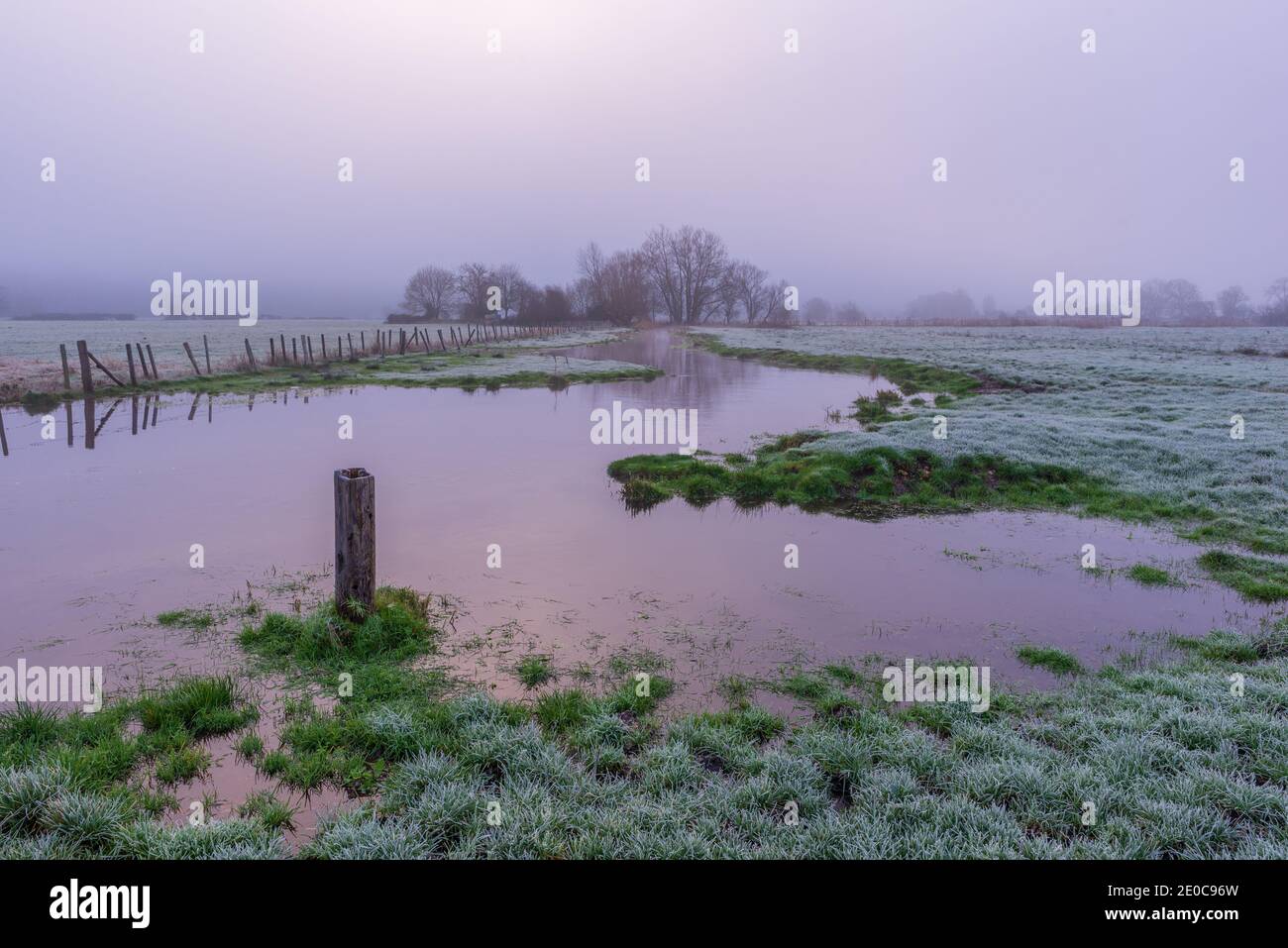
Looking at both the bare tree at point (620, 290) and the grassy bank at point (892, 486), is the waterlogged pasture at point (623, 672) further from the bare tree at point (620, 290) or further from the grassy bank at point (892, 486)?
the bare tree at point (620, 290)

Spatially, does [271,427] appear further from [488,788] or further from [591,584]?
[488,788]

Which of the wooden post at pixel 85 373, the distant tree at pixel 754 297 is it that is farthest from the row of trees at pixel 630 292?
the wooden post at pixel 85 373

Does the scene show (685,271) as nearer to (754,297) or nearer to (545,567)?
(754,297)

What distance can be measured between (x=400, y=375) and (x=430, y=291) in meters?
131

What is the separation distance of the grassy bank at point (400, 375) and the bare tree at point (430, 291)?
11366 centimetres

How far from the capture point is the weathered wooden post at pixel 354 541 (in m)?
8.35

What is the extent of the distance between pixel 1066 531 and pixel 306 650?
13382 mm

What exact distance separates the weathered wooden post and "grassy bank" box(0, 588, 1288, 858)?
0.91 m

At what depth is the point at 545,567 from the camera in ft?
37.5

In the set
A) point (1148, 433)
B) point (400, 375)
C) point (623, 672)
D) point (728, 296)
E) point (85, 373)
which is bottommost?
point (623, 672)

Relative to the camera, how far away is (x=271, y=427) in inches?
936

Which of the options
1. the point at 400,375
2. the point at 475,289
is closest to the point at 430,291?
the point at 475,289

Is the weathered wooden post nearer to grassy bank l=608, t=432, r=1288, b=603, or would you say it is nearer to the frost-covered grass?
grassy bank l=608, t=432, r=1288, b=603
